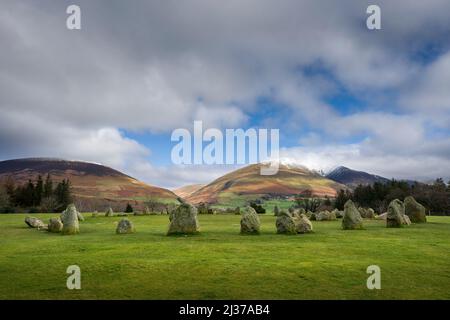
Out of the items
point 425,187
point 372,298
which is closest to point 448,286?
point 372,298

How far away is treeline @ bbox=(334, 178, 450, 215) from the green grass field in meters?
61.1

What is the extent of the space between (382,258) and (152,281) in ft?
26.5

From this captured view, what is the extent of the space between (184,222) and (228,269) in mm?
10007

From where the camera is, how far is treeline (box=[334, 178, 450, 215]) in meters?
73.8

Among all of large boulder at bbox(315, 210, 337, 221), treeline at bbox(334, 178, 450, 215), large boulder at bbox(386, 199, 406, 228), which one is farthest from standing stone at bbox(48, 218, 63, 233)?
treeline at bbox(334, 178, 450, 215)

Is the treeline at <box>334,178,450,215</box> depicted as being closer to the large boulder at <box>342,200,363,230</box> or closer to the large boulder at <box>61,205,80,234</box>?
the large boulder at <box>342,200,363,230</box>

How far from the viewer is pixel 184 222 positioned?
68.2ft

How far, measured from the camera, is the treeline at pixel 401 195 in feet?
242

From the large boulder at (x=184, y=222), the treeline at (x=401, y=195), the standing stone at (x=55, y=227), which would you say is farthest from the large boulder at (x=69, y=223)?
the treeline at (x=401, y=195)

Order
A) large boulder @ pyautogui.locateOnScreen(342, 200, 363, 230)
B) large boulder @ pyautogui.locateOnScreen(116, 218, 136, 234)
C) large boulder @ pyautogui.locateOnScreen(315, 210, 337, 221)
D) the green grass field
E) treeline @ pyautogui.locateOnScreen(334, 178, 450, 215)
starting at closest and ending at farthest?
the green grass field
large boulder @ pyautogui.locateOnScreen(116, 218, 136, 234)
large boulder @ pyautogui.locateOnScreen(342, 200, 363, 230)
large boulder @ pyautogui.locateOnScreen(315, 210, 337, 221)
treeline @ pyautogui.locateOnScreen(334, 178, 450, 215)

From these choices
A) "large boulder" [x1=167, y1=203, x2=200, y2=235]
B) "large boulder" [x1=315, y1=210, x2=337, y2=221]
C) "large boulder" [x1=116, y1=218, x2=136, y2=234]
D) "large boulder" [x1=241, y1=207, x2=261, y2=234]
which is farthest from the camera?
"large boulder" [x1=315, y1=210, x2=337, y2=221]

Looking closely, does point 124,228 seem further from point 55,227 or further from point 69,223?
point 55,227

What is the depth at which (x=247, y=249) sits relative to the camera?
49.1 feet

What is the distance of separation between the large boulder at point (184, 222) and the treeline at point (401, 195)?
191ft
